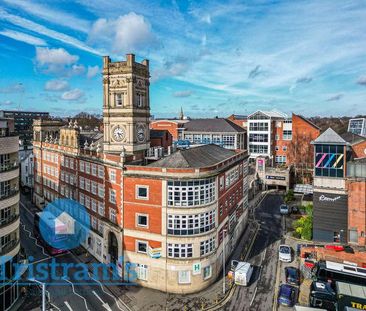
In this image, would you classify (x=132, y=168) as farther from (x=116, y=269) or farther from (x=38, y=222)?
(x=38, y=222)

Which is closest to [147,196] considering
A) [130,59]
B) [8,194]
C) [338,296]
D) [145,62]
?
[8,194]

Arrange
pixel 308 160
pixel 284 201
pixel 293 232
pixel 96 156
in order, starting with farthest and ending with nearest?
pixel 308 160 → pixel 284 201 → pixel 293 232 → pixel 96 156

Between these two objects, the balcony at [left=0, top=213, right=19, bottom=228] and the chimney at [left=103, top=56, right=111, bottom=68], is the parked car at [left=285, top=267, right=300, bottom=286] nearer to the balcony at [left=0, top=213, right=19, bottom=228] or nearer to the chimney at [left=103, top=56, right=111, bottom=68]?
the balcony at [left=0, top=213, right=19, bottom=228]

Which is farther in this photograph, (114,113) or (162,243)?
(114,113)

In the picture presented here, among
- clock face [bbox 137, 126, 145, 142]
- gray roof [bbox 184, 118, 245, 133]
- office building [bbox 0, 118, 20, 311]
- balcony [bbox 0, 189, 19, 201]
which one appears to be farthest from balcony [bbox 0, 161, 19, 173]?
gray roof [bbox 184, 118, 245, 133]

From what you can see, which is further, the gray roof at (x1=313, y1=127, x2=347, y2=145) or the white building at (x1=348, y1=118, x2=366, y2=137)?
the white building at (x1=348, y1=118, x2=366, y2=137)

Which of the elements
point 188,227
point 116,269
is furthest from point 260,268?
point 116,269

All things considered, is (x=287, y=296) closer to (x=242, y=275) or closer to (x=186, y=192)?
(x=242, y=275)
